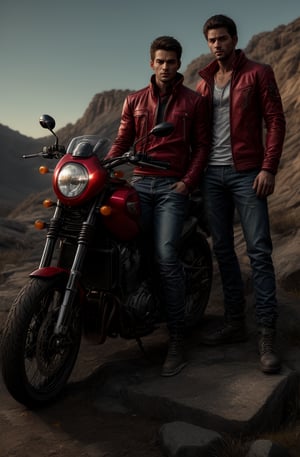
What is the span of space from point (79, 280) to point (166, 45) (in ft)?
6.20

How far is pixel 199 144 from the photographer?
446 centimetres

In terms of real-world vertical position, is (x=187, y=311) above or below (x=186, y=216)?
below

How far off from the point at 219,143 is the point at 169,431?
7.41 ft

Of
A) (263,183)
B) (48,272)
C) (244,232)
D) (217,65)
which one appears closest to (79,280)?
(48,272)

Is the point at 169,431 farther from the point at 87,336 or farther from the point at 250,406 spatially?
the point at 87,336

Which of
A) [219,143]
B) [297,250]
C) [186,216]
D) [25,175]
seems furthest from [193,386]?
[25,175]

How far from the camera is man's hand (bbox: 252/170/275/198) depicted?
13.9ft

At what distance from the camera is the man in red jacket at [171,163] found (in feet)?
14.0

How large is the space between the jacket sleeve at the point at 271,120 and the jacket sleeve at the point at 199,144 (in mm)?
457

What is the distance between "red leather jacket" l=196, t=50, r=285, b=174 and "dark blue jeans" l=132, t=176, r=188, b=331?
0.58 m

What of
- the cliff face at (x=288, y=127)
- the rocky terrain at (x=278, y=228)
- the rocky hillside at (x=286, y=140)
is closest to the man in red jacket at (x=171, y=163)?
the rocky terrain at (x=278, y=228)

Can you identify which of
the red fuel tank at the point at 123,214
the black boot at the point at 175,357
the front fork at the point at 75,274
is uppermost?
the red fuel tank at the point at 123,214

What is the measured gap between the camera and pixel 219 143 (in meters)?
4.51

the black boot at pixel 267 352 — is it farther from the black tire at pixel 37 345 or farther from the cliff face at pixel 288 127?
the cliff face at pixel 288 127
